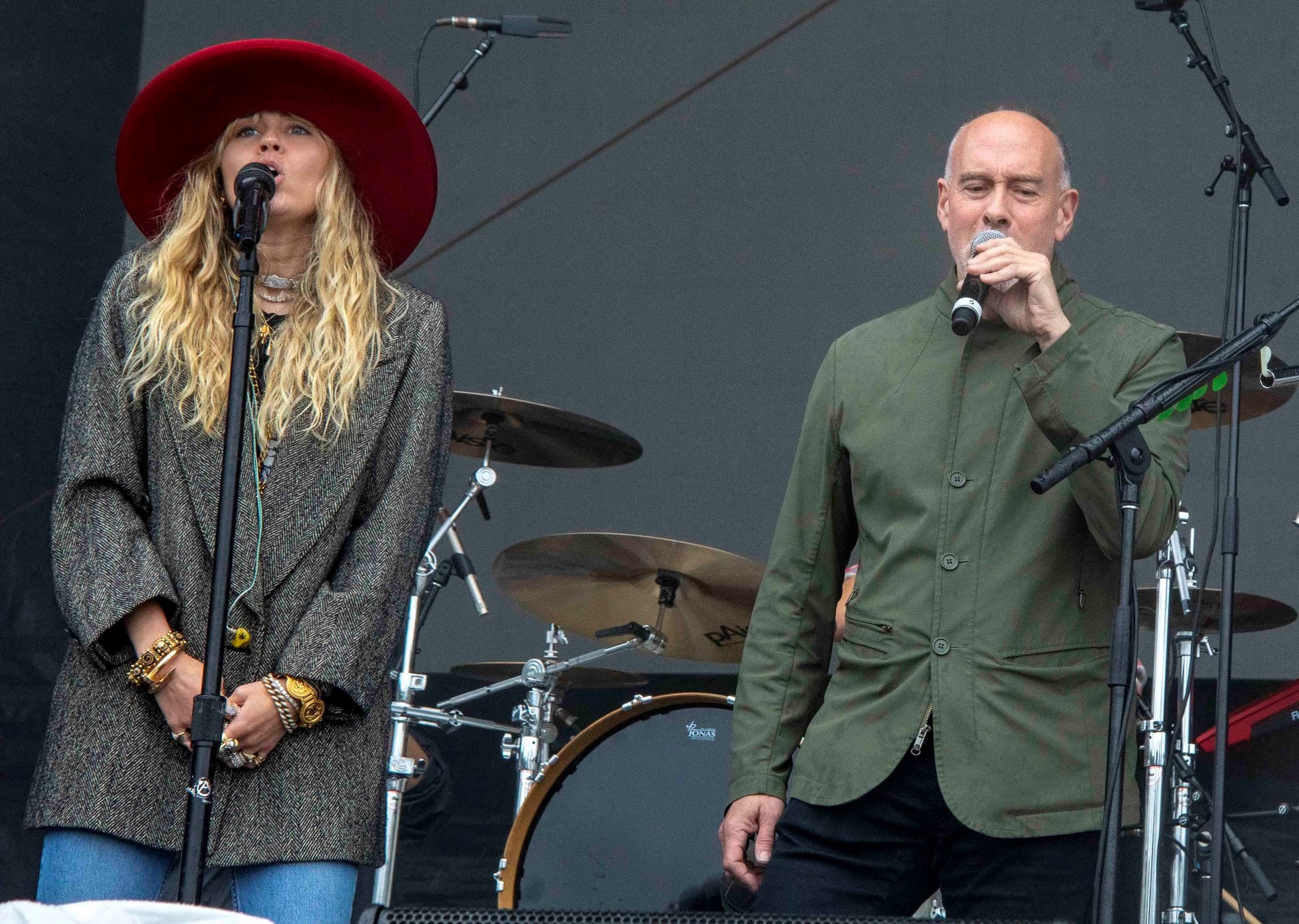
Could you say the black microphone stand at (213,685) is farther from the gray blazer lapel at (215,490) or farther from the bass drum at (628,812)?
the bass drum at (628,812)

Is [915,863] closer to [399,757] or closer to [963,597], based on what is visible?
[963,597]

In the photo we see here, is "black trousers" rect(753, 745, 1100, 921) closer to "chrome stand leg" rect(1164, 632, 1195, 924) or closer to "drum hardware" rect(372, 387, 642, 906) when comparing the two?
"drum hardware" rect(372, 387, 642, 906)

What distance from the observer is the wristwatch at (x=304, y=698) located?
2031 millimetres

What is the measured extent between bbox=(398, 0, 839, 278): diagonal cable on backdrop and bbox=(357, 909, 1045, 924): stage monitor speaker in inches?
144

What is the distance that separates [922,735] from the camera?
2029mm

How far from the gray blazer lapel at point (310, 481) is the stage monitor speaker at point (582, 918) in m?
0.70

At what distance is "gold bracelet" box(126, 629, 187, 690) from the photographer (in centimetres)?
201

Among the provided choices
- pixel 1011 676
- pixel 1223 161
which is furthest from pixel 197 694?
pixel 1223 161

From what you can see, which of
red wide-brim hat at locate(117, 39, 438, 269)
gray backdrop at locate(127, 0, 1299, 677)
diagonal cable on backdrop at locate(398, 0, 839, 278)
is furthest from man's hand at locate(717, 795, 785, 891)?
diagonal cable on backdrop at locate(398, 0, 839, 278)

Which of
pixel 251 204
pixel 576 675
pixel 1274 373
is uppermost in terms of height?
pixel 251 204

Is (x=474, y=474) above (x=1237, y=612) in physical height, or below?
above

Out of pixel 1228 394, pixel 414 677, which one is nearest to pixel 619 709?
pixel 414 677

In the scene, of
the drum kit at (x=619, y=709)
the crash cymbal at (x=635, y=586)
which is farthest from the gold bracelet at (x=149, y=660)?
the crash cymbal at (x=635, y=586)

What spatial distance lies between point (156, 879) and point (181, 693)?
23cm
